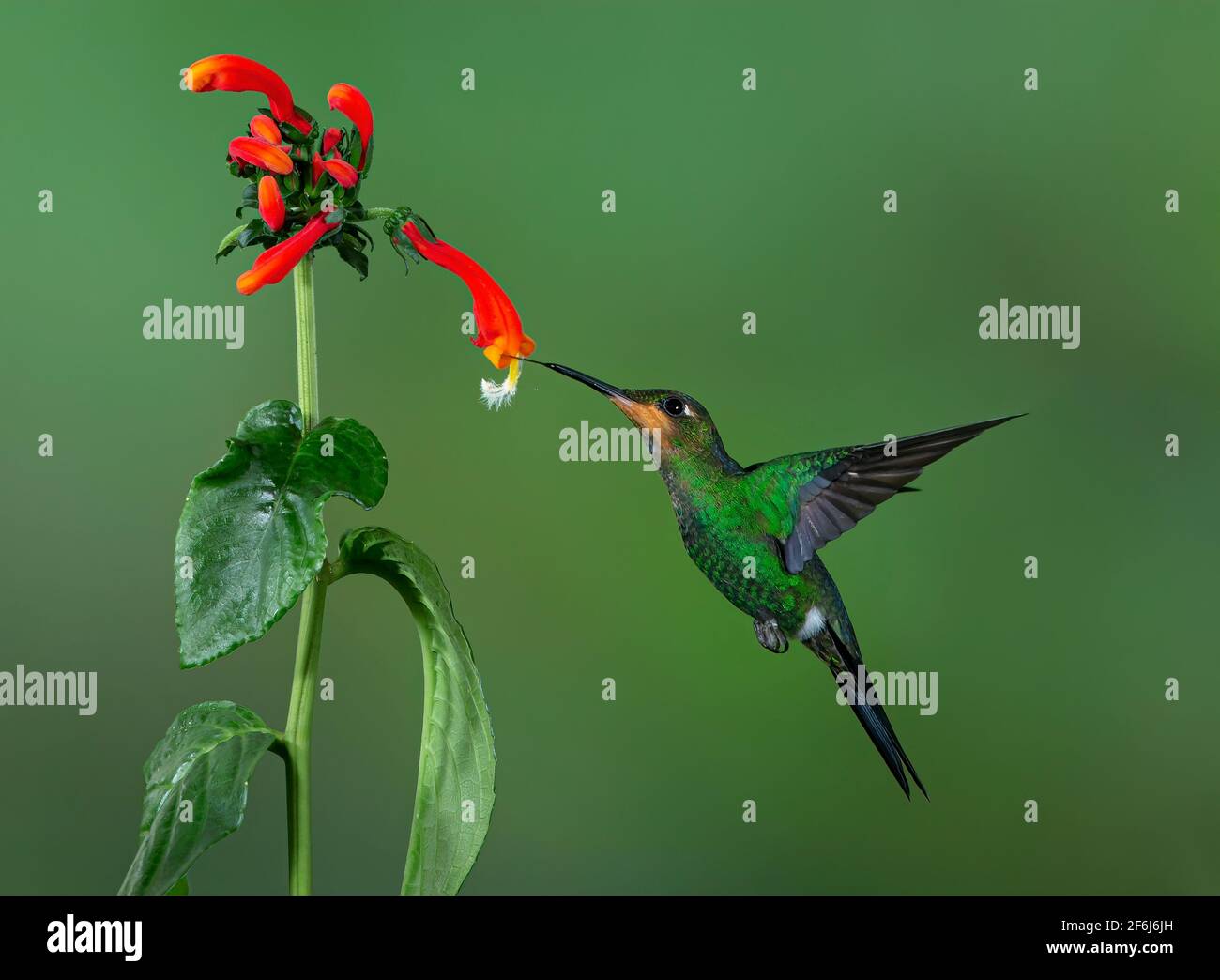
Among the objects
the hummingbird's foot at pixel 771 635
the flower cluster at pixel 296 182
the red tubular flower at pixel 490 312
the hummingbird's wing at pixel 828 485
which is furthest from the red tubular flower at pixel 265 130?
the hummingbird's foot at pixel 771 635

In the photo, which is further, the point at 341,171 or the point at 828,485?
the point at 828,485

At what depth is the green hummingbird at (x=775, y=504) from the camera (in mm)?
1001

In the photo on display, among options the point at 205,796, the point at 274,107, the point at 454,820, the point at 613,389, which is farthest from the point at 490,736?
the point at 274,107

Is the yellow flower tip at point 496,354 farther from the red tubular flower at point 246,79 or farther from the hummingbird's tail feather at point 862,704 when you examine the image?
the hummingbird's tail feather at point 862,704

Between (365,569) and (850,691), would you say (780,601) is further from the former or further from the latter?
(365,569)

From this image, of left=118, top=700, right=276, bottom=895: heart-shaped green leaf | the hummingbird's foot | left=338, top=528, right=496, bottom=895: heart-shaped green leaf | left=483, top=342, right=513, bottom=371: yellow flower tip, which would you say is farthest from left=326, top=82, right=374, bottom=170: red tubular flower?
the hummingbird's foot

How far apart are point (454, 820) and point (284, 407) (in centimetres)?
33

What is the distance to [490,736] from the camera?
0.86 m

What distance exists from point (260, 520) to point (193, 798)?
0.19 meters

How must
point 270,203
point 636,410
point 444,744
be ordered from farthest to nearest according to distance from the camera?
1. point 636,410
2. point 444,744
3. point 270,203

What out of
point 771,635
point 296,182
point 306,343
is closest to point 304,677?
point 306,343

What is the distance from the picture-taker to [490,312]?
35.4 inches

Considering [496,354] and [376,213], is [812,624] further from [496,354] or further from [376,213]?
[376,213]

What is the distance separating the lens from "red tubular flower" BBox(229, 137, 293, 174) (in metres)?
0.77
